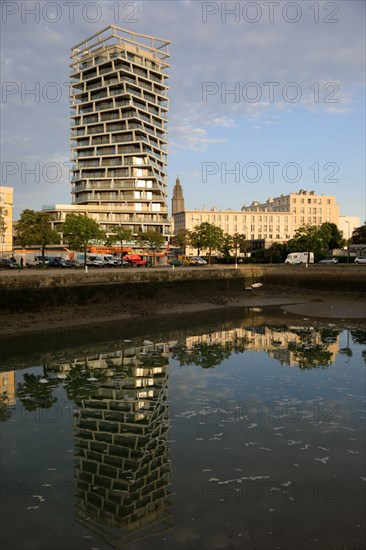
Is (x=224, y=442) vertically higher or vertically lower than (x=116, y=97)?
lower

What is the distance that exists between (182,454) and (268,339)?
19920 millimetres

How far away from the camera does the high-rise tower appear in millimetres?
126750

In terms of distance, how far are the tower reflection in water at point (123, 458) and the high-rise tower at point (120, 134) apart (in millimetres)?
108754

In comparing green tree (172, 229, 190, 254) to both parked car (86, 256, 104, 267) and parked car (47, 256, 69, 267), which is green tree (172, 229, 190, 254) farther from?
parked car (47, 256, 69, 267)

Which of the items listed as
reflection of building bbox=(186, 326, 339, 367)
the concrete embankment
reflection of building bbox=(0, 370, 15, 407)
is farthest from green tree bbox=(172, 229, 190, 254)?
reflection of building bbox=(0, 370, 15, 407)

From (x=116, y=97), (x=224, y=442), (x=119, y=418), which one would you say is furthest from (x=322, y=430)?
(x=116, y=97)

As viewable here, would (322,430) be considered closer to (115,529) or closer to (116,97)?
(115,529)

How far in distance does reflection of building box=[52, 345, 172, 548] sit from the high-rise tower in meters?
109

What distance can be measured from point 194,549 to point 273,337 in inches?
977

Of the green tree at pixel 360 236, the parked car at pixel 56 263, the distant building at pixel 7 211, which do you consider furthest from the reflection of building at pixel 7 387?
the green tree at pixel 360 236

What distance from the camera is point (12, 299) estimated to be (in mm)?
36312

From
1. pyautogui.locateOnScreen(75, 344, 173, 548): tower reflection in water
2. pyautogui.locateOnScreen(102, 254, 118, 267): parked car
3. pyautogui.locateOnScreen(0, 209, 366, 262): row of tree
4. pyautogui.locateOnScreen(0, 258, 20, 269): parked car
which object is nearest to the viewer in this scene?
pyautogui.locateOnScreen(75, 344, 173, 548): tower reflection in water

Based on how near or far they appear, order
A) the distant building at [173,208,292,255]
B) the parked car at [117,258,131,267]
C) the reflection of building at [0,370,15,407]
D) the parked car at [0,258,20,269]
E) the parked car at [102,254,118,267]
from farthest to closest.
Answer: the distant building at [173,208,292,255] < the parked car at [117,258,131,267] < the parked car at [102,254,118,267] < the parked car at [0,258,20,269] < the reflection of building at [0,370,15,407]

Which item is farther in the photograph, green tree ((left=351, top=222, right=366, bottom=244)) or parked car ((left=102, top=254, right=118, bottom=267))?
green tree ((left=351, top=222, right=366, bottom=244))
